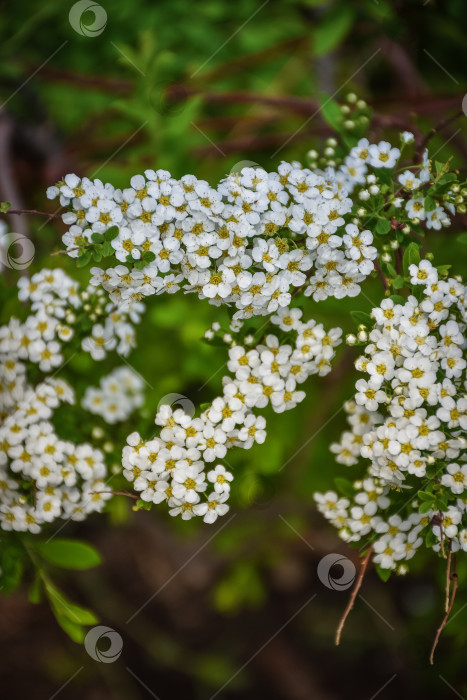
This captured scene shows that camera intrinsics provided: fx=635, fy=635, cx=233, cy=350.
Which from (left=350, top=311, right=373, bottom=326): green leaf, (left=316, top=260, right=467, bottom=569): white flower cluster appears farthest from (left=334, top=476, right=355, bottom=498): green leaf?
(left=350, top=311, right=373, bottom=326): green leaf

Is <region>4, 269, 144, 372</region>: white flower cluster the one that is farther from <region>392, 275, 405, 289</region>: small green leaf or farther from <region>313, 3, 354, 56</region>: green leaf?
<region>313, 3, 354, 56</region>: green leaf

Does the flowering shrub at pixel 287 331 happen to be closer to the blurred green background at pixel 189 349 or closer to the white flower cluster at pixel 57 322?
the white flower cluster at pixel 57 322

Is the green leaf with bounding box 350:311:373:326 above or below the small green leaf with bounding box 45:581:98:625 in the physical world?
above

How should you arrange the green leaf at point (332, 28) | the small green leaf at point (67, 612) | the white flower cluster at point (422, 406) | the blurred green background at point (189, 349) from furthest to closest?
the blurred green background at point (189, 349) < the green leaf at point (332, 28) < the small green leaf at point (67, 612) < the white flower cluster at point (422, 406)

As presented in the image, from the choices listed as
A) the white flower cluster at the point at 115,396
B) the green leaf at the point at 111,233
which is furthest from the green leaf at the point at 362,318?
the white flower cluster at the point at 115,396

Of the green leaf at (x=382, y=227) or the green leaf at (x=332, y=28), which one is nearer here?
the green leaf at (x=382, y=227)

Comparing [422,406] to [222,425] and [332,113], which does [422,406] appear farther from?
[332,113]

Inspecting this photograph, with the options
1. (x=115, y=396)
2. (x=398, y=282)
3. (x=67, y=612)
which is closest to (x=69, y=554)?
(x=67, y=612)
